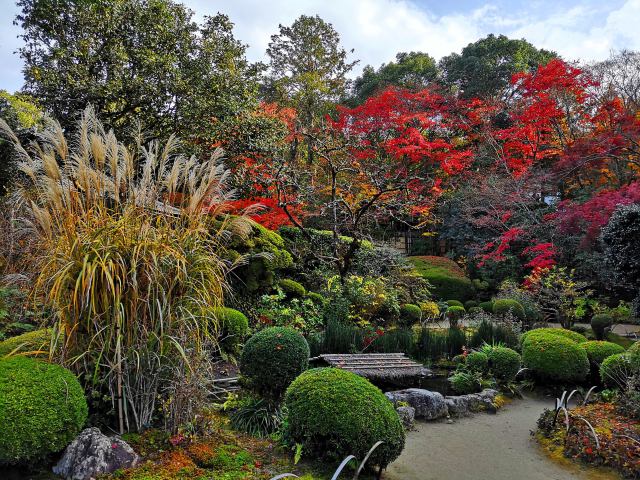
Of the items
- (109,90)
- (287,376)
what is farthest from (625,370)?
(109,90)

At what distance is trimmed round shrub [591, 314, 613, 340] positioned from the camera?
28.2ft

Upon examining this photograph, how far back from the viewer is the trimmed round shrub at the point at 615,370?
17.5 ft

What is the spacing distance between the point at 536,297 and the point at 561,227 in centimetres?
183

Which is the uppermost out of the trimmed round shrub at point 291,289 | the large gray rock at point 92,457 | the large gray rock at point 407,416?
the trimmed round shrub at point 291,289

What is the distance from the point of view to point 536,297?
35.0ft

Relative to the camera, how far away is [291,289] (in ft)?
26.0

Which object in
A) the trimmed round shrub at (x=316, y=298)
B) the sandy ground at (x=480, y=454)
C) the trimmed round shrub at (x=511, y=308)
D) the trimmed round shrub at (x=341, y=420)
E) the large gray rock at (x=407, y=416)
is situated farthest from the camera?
the trimmed round shrub at (x=511, y=308)

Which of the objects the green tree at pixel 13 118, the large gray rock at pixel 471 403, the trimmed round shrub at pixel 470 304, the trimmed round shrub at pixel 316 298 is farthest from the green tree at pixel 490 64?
the green tree at pixel 13 118

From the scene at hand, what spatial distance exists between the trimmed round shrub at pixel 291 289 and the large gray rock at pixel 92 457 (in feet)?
17.2

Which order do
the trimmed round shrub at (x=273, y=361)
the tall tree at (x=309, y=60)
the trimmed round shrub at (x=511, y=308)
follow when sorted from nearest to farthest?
the trimmed round shrub at (x=273, y=361) → the trimmed round shrub at (x=511, y=308) → the tall tree at (x=309, y=60)

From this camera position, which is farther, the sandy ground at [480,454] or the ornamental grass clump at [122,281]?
the sandy ground at [480,454]

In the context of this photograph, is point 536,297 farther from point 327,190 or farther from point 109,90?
point 109,90

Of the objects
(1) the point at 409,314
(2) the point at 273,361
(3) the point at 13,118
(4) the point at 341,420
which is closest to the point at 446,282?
(1) the point at 409,314

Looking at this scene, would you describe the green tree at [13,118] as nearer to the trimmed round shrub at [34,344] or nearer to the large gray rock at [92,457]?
the trimmed round shrub at [34,344]
